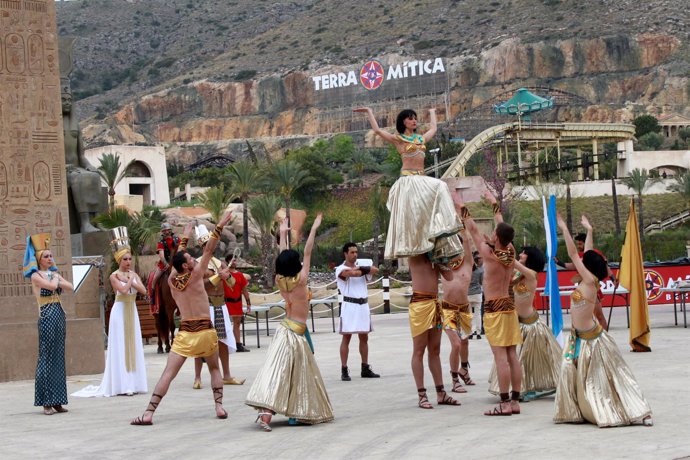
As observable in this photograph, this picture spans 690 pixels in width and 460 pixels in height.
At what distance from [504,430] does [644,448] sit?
4.57 feet

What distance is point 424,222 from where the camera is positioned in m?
10.0

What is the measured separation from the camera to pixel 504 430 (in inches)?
346

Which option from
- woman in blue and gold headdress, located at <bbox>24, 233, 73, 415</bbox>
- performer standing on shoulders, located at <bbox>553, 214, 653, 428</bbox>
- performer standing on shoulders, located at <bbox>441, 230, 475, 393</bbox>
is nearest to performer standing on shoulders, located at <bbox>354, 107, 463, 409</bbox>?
performer standing on shoulders, located at <bbox>441, 230, 475, 393</bbox>

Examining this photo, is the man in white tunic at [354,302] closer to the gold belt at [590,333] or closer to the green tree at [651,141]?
the gold belt at [590,333]

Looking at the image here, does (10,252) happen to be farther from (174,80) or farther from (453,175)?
(174,80)

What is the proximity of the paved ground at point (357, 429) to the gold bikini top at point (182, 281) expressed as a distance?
1284 millimetres

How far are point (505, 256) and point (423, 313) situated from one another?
1013 millimetres

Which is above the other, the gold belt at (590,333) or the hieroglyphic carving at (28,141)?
the hieroglyphic carving at (28,141)

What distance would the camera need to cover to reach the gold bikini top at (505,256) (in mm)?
9812

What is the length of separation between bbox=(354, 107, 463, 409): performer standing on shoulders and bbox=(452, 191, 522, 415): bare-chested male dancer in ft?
0.78

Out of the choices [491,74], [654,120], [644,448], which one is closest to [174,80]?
[491,74]

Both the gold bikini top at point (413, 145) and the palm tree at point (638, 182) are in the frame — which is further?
the palm tree at point (638, 182)

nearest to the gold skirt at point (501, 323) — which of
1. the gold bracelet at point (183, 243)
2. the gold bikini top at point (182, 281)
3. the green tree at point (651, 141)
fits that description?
the gold bikini top at point (182, 281)

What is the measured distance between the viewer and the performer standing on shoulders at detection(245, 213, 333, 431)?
9367 millimetres
